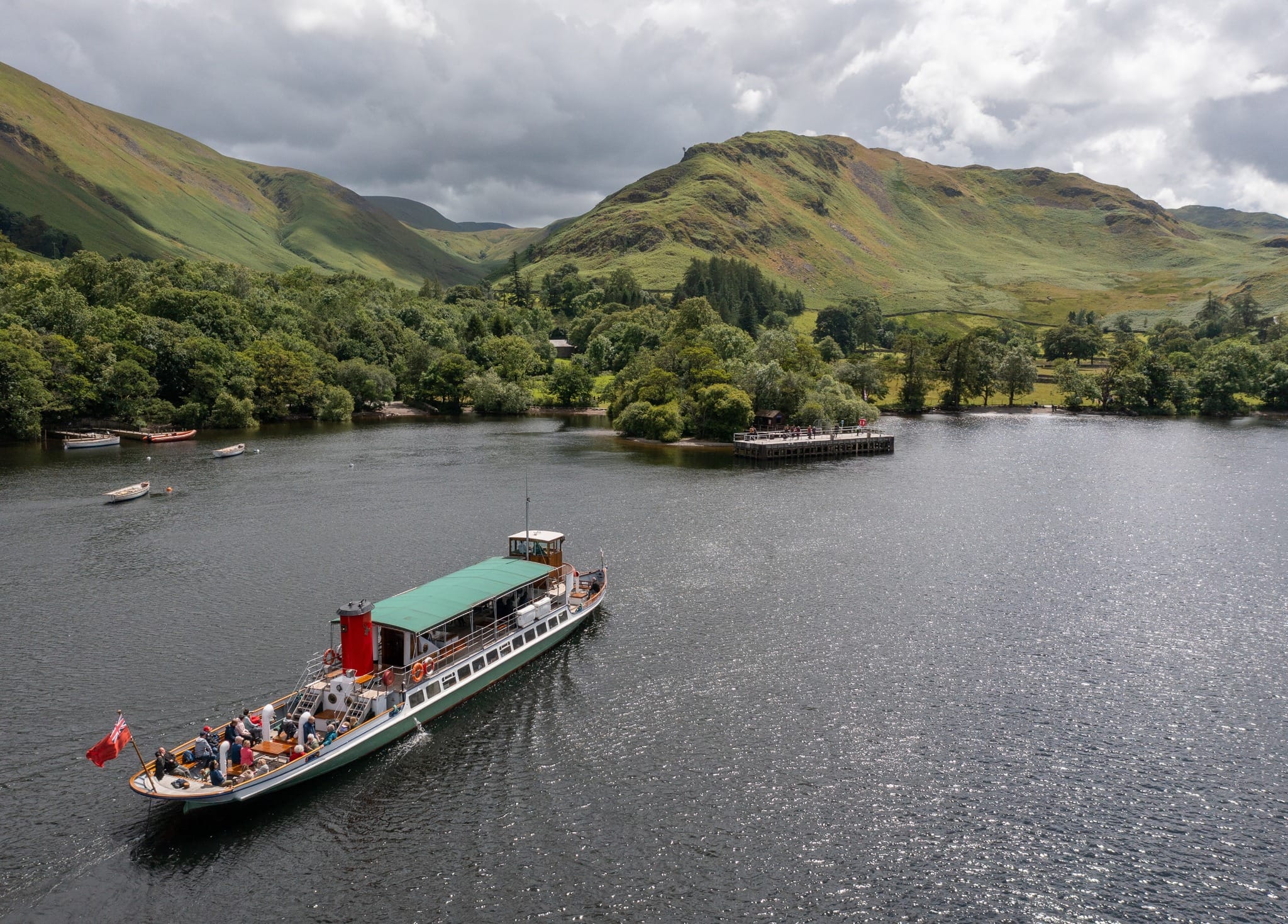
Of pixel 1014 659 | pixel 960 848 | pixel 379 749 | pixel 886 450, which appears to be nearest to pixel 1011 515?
pixel 1014 659

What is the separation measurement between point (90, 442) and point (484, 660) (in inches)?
4514

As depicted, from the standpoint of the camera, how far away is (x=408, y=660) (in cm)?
4366

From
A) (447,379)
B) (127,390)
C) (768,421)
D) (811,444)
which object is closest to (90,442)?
(127,390)

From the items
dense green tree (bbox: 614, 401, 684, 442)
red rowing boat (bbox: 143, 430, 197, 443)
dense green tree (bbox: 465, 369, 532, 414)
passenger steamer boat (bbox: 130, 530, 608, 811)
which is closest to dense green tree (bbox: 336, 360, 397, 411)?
dense green tree (bbox: 465, 369, 532, 414)

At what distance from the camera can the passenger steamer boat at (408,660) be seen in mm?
34781

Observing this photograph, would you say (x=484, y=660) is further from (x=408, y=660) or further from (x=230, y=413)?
(x=230, y=413)

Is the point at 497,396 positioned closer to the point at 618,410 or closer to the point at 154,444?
the point at 618,410

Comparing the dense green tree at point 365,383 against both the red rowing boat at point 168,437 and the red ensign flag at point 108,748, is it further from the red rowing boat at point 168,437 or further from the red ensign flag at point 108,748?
the red ensign flag at point 108,748

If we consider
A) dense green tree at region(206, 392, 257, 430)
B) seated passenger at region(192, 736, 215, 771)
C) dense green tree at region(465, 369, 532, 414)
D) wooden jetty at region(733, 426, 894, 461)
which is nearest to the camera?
seated passenger at region(192, 736, 215, 771)

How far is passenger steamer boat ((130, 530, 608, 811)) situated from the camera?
3478 cm

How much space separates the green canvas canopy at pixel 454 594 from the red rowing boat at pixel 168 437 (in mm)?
108695

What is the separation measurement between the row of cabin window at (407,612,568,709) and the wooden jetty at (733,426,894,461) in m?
83.5

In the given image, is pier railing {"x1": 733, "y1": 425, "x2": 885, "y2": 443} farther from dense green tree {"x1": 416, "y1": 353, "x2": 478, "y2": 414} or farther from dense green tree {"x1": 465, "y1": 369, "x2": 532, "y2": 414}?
dense green tree {"x1": 416, "y1": 353, "x2": 478, "y2": 414}

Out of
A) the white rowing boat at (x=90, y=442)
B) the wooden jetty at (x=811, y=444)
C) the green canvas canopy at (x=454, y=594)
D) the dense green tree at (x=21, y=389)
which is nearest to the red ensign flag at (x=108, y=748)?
the green canvas canopy at (x=454, y=594)
